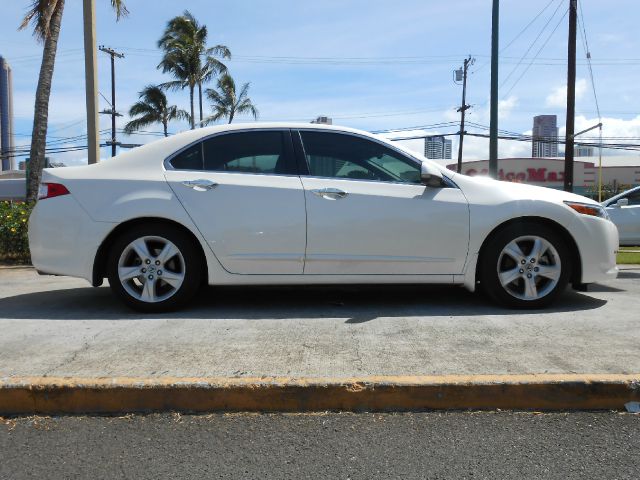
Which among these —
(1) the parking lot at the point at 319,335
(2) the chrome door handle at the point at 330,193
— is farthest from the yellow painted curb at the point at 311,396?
(2) the chrome door handle at the point at 330,193

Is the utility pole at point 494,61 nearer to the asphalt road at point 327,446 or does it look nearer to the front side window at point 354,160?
the front side window at point 354,160

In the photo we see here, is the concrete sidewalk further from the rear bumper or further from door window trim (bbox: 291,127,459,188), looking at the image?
door window trim (bbox: 291,127,459,188)

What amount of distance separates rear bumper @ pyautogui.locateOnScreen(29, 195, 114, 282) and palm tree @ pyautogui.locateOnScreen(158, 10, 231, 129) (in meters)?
31.2

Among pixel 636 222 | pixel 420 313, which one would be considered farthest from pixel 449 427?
pixel 636 222

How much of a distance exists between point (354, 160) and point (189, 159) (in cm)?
140

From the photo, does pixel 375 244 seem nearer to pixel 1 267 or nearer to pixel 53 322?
pixel 53 322

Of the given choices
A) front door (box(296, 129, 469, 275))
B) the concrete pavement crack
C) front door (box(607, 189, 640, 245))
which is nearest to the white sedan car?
front door (box(296, 129, 469, 275))

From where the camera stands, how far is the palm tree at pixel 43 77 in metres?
11.3

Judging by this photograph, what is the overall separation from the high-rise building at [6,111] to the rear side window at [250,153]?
46819mm

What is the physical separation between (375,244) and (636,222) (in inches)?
307

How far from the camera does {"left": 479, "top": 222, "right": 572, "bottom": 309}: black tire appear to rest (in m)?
4.65

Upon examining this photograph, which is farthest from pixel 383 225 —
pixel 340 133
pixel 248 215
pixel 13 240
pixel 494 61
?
pixel 494 61

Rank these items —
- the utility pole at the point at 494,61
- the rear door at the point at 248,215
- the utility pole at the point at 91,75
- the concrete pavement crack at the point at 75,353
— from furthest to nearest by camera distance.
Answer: the utility pole at the point at 494,61 < the utility pole at the point at 91,75 < the rear door at the point at 248,215 < the concrete pavement crack at the point at 75,353

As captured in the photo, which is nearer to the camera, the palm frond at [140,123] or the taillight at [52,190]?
the taillight at [52,190]
